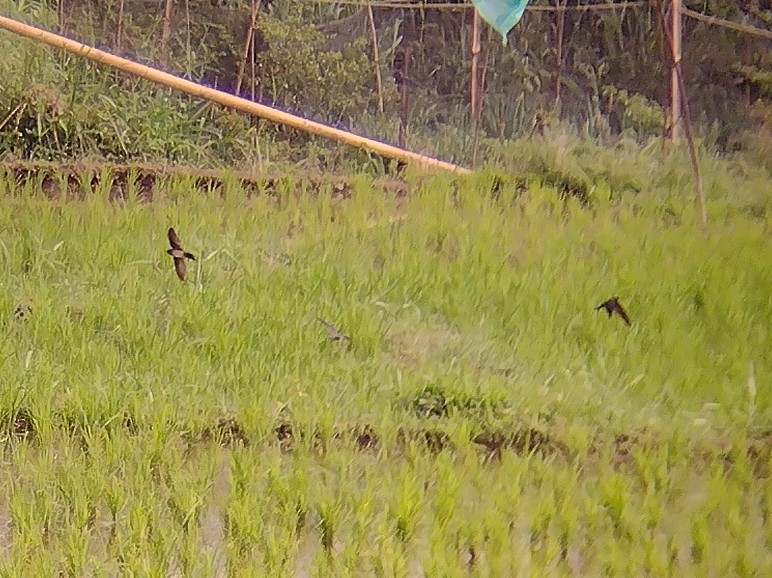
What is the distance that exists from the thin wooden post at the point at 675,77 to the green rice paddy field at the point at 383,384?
95 millimetres

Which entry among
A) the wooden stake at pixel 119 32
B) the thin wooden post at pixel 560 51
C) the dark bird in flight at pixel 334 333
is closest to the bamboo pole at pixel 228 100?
the wooden stake at pixel 119 32

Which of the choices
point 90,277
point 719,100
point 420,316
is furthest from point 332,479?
point 719,100

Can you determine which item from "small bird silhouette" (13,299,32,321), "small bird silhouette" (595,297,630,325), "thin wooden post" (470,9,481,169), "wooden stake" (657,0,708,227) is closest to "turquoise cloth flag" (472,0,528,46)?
"thin wooden post" (470,9,481,169)

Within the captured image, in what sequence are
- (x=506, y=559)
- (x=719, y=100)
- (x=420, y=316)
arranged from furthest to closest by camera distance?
(x=719, y=100) < (x=420, y=316) < (x=506, y=559)

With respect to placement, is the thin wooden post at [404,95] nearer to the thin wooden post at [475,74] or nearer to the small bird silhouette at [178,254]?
the thin wooden post at [475,74]

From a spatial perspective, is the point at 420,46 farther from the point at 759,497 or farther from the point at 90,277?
the point at 759,497

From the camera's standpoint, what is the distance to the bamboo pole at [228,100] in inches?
37.5

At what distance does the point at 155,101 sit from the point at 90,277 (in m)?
0.23

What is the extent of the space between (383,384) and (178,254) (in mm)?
260

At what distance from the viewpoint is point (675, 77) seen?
0.97 m

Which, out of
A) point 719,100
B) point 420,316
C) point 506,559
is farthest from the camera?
point 719,100

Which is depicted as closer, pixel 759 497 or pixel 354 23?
pixel 759 497

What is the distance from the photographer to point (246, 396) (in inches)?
30.8

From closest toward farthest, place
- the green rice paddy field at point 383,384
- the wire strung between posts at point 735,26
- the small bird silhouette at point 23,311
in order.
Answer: the green rice paddy field at point 383,384 → the small bird silhouette at point 23,311 → the wire strung between posts at point 735,26
